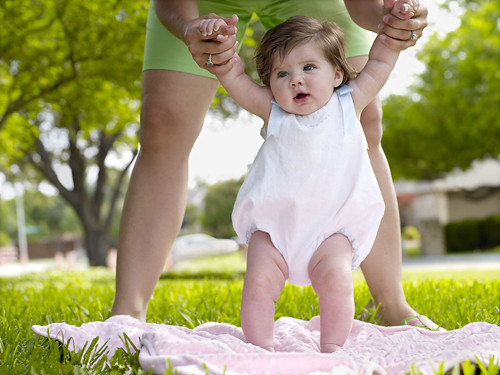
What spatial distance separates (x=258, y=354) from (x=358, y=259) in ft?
1.97

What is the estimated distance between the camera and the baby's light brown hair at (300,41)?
1.91 metres

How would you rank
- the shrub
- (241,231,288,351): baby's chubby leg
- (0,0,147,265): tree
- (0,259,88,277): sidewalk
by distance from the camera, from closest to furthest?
(241,231,288,351): baby's chubby leg, (0,0,147,265): tree, (0,259,88,277): sidewalk, the shrub

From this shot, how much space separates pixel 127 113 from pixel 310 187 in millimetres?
7742

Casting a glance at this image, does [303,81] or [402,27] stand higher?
[402,27]

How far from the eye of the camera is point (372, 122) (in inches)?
98.3

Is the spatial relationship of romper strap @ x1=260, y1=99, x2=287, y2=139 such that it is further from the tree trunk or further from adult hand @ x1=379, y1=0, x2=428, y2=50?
the tree trunk

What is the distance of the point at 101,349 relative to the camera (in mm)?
1777

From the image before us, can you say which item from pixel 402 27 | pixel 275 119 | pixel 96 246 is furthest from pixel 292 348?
pixel 96 246

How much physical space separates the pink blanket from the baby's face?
0.76 m

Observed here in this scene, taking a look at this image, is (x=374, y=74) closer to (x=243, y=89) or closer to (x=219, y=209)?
(x=243, y=89)

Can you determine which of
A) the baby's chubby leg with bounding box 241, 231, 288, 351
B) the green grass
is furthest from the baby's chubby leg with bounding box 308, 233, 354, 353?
the green grass

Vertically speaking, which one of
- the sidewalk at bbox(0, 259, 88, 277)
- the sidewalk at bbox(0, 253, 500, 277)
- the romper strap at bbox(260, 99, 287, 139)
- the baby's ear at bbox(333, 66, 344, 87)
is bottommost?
the sidewalk at bbox(0, 259, 88, 277)

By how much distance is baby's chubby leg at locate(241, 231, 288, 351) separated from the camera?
1753mm

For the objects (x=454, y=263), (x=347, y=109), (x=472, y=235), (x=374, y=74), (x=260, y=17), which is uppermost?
(x=260, y=17)
